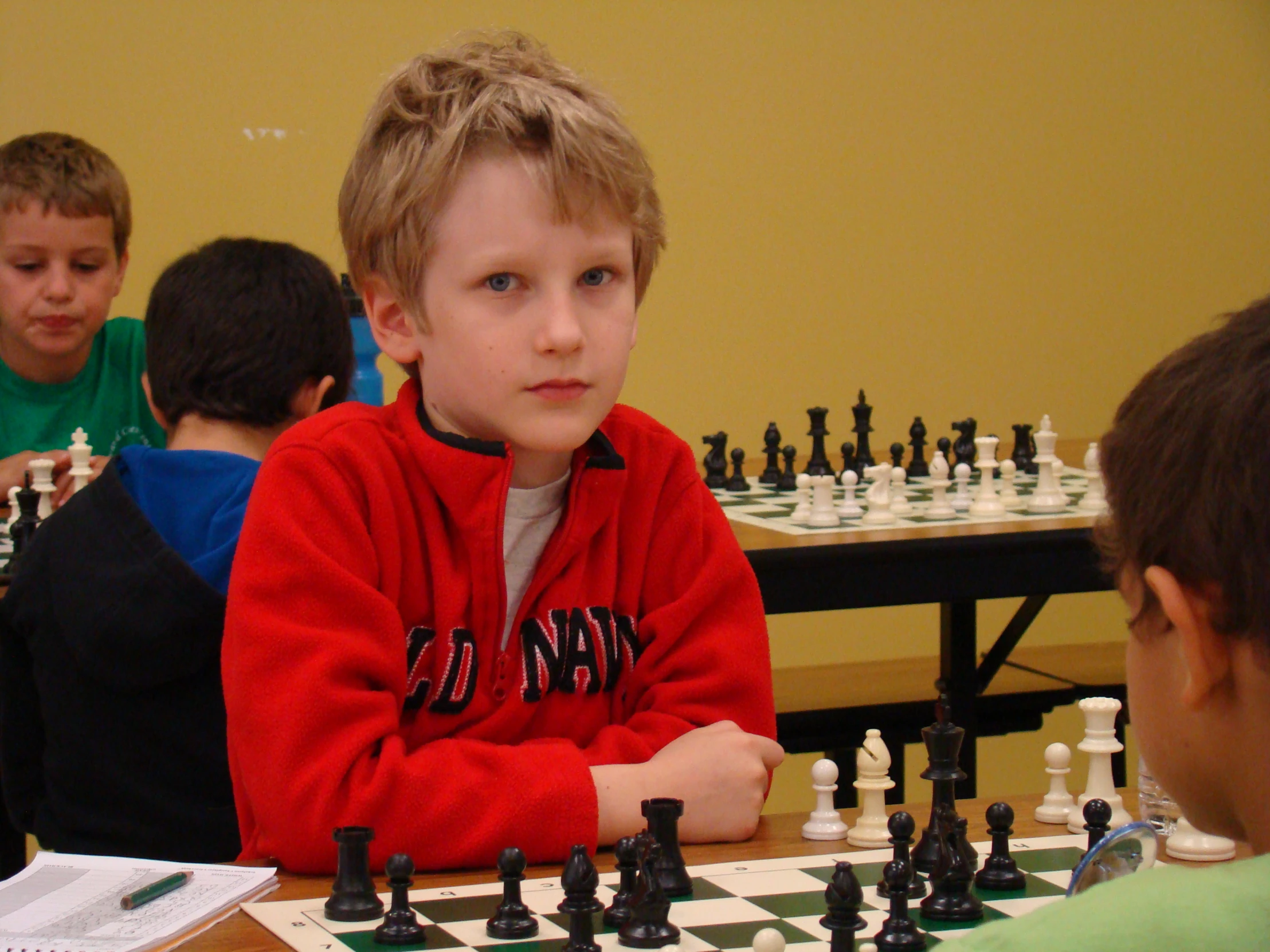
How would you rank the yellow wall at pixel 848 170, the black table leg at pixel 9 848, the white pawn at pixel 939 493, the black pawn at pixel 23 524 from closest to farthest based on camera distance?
the black pawn at pixel 23 524 < the black table leg at pixel 9 848 < the white pawn at pixel 939 493 < the yellow wall at pixel 848 170

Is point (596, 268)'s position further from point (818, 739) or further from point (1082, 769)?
point (1082, 769)

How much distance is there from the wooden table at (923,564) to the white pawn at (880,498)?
0.10 m

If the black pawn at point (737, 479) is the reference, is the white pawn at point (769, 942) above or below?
below

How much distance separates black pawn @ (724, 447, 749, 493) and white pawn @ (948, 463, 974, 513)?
0.52 metres

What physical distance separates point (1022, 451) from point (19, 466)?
2.26 metres

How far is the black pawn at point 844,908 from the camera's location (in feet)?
3.22

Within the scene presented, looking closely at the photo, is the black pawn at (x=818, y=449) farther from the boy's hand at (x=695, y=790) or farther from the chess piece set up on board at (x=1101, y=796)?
the boy's hand at (x=695, y=790)

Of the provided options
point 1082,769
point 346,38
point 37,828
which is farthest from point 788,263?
point 37,828

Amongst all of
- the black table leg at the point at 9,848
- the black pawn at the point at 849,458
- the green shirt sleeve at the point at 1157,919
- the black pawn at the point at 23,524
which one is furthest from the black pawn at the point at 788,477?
the green shirt sleeve at the point at 1157,919

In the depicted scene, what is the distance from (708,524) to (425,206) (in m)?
0.44

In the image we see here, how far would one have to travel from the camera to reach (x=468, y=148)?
143cm

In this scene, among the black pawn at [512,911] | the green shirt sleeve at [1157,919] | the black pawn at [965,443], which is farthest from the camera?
the black pawn at [965,443]

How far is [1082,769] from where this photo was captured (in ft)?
17.3

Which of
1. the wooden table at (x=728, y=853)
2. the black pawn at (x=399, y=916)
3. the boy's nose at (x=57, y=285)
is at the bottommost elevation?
the wooden table at (x=728, y=853)
